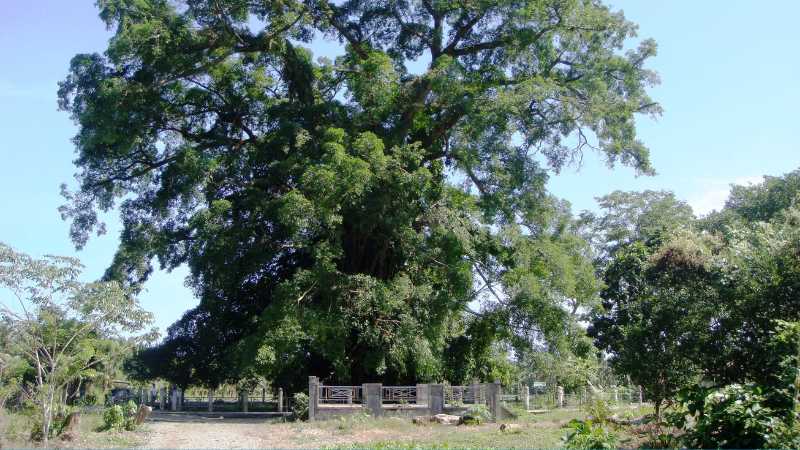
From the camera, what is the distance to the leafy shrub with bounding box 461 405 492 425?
1791 cm

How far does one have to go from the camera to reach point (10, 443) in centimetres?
1228

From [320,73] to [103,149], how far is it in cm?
795

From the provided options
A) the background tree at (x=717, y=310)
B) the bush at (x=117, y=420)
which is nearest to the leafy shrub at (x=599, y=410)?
the background tree at (x=717, y=310)

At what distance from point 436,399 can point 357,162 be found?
7.33 metres

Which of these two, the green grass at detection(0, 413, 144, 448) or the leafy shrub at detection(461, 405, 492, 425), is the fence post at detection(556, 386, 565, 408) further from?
the green grass at detection(0, 413, 144, 448)

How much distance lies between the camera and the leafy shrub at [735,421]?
8281 millimetres

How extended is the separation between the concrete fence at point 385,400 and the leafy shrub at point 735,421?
1102 centimetres

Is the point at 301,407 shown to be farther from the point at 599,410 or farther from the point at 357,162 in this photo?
the point at 599,410

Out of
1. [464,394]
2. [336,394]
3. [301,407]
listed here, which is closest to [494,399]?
[464,394]

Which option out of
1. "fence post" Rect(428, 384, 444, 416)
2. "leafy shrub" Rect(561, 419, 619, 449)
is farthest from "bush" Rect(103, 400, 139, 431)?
"leafy shrub" Rect(561, 419, 619, 449)

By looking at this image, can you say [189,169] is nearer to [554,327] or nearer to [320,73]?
[320,73]

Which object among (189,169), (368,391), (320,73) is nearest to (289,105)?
(320,73)

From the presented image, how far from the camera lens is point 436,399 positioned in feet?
65.8

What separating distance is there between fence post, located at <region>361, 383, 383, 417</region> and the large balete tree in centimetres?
99
